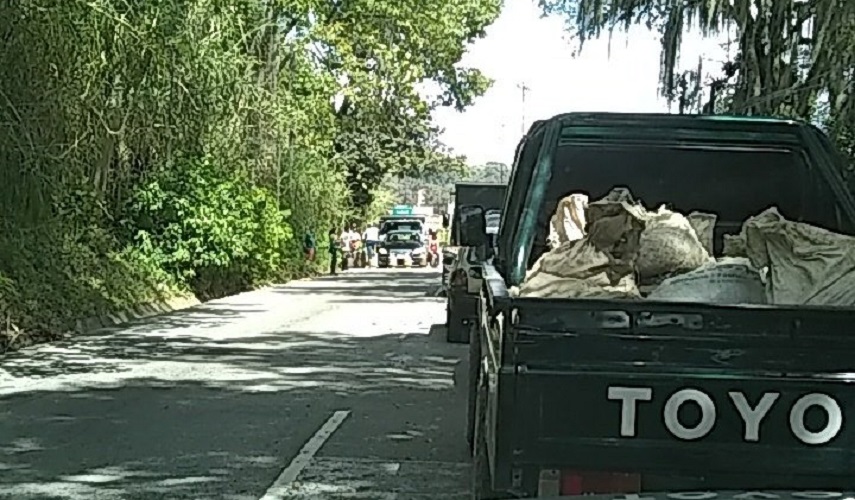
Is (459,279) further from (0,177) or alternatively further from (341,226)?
(341,226)

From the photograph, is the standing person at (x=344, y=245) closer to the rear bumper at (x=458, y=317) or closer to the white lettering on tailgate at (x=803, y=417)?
the rear bumper at (x=458, y=317)

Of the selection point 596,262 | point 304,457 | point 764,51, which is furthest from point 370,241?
point 596,262

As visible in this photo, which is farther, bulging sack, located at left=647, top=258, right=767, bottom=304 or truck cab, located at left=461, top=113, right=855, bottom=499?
bulging sack, located at left=647, top=258, right=767, bottom=304

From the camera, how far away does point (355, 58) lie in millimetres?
36594

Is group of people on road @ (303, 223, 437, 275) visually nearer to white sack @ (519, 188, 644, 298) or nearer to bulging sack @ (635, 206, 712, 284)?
bulging sack @ (635, 206, 712, 284)

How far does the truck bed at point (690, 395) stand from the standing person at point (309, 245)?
38444mm

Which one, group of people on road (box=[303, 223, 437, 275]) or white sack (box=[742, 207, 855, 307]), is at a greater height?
white sack (box=[742, 207, 855, 307])

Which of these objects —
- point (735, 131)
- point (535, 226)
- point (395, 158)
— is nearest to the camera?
point (535, 226)

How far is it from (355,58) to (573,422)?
105 feet

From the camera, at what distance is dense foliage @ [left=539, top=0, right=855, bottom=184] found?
422 inches

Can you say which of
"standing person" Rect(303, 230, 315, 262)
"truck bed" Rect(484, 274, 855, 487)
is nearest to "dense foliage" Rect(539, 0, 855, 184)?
"truck bed" Rect(484, 274, 855, 487)

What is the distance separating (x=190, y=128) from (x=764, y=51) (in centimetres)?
1059

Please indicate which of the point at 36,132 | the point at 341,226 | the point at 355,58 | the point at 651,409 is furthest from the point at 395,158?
the point at 651,409

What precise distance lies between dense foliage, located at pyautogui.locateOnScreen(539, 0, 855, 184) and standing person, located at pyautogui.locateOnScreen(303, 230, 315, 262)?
1134 inches
